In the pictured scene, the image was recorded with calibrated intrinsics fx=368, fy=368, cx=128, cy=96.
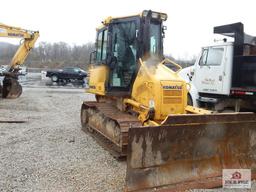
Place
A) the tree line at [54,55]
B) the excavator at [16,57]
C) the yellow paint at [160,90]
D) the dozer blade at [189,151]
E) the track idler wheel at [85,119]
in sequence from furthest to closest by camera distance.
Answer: the tree line at [54,55] < the excavator at [16,57] < the track idler wheel at [85,119] < the yellow paint at [160,90] < the dozer blade at [189,151]

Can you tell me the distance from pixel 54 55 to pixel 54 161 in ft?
222

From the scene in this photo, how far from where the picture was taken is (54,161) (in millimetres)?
6445

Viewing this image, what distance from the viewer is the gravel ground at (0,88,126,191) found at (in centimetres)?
536

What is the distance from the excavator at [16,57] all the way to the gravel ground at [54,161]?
25.8 feet

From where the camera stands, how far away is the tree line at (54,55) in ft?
199

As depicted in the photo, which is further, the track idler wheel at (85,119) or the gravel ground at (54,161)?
the track idler wheel at (85,119)

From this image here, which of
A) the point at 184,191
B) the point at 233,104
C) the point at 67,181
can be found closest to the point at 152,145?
the point at 184,191

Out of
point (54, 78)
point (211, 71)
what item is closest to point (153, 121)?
point (211, 71)

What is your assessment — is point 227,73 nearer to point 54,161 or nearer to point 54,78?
point 54,161

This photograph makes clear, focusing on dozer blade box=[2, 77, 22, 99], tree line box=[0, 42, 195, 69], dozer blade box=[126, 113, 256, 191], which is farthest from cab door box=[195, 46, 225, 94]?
tree line box=[0, 42, 195, 69]

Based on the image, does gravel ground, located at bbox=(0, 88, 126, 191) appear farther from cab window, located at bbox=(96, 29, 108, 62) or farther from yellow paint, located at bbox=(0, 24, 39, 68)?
yellow paint, located at bbox=(0, 24, 39, 68)

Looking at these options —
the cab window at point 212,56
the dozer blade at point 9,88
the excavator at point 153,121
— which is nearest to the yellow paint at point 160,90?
the excavator at point 153,121

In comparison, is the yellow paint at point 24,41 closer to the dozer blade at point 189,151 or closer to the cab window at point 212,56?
the cab window at point 212,56

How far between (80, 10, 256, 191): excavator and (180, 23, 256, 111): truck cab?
3.07 meters
